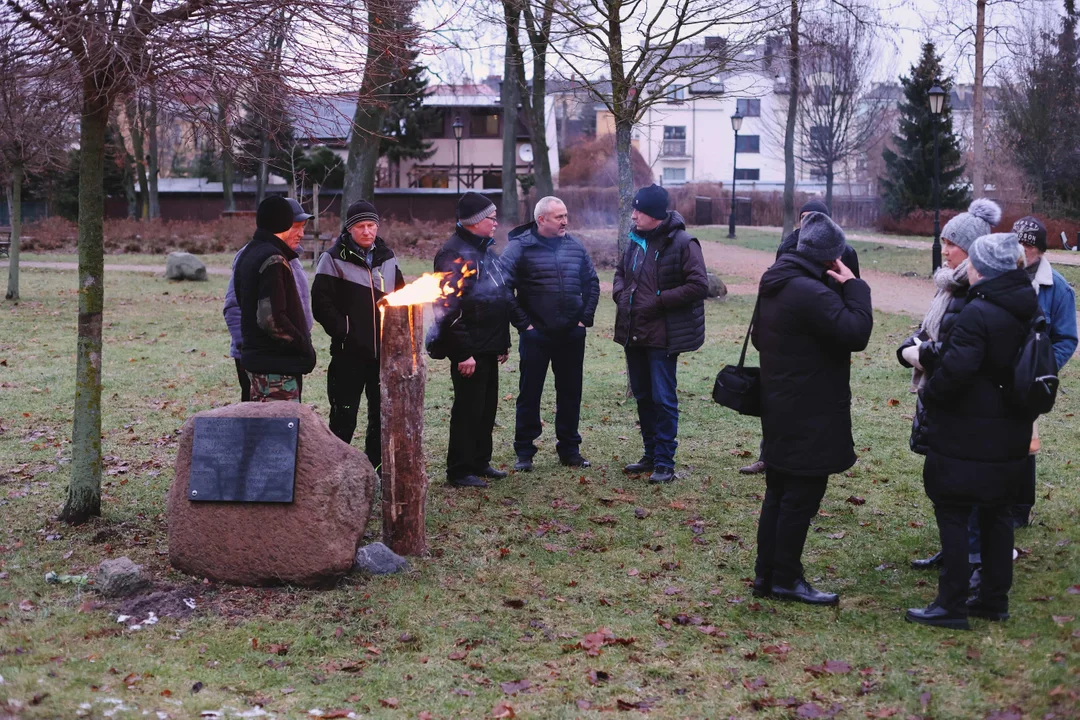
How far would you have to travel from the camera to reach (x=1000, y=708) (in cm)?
420

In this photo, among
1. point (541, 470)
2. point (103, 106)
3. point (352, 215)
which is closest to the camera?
point (103, 106)

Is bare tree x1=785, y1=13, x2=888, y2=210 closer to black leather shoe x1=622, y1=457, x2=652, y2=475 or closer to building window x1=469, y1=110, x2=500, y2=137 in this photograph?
building window x1=469, y1=110, x2=500, y2=137

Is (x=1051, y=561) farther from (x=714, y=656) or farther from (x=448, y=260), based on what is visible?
(x=448, y=260)

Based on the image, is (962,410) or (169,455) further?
(169,455)

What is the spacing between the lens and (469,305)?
24.5 ft

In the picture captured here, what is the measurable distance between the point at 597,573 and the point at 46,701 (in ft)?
9.62

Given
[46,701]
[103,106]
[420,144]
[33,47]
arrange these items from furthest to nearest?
[420,144]
[103,106]
[33,47]
[46,701]

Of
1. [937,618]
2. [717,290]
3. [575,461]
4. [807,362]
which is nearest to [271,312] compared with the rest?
[575,461]

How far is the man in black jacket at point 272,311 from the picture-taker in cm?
623

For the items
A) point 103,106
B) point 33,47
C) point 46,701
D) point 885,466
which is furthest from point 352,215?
point 885,466

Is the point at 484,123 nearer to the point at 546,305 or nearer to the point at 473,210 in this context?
the point at 546,305

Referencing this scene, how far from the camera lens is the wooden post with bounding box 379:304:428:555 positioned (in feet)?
19.7

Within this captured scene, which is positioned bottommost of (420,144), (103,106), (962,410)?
(962,410)

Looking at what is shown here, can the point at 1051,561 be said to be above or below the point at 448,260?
below
